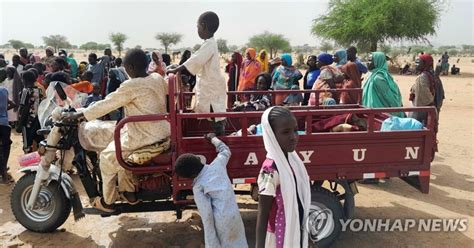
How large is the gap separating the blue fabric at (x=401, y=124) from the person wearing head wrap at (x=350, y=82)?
1.54 metres

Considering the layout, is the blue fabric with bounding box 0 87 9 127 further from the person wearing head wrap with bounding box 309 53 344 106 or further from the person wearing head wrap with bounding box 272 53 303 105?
the person wearing head wrap with bounding box 309 53 344 106

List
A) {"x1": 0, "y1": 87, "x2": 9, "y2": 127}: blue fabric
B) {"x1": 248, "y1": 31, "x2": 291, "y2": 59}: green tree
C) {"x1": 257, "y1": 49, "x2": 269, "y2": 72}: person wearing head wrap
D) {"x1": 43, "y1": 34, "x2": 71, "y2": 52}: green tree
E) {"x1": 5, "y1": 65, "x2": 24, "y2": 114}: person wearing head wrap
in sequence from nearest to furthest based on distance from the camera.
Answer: {"x1": 0, "y1": 87, "x2": 9, "y2": 127}: blue fabric → {"x1": 5, "y1": 65, "x2": 24, "y2": 114}: person wearing head wrap → {"x1": 257, "y1": 49, "x2": 269, "y2": 72}: person wearing head wrap → {"x1": 248, "y1": 31, "x2": 291, "y2": 59}: green tree → {"x1": 43, "y1": 34, "x2": 71, "y2": 52}: green tree

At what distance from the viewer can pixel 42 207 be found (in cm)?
425

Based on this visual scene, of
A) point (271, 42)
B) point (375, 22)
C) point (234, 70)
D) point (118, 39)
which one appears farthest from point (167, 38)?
point (234, 70)


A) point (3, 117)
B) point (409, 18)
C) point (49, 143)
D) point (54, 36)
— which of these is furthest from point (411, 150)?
point (54, 36)

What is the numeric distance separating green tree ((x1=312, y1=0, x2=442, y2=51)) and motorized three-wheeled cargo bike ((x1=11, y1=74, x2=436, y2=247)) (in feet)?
Result: 89.2

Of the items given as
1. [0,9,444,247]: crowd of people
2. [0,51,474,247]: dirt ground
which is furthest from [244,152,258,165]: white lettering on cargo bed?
[0,51,474,247]: dirt ground

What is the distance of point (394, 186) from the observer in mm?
6047

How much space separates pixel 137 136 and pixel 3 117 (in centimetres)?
336

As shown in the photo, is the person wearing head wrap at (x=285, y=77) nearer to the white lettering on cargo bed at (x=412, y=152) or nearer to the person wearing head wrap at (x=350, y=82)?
the person wearing head wrap at (x=350, y=82)

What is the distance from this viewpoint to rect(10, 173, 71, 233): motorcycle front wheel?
4184 mm

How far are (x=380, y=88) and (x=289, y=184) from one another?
12.6 feet

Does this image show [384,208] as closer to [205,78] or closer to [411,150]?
[411,150]

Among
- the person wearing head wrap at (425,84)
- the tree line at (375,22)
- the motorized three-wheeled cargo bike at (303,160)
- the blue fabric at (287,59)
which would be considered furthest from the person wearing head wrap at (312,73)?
the tree line at (375,22)
